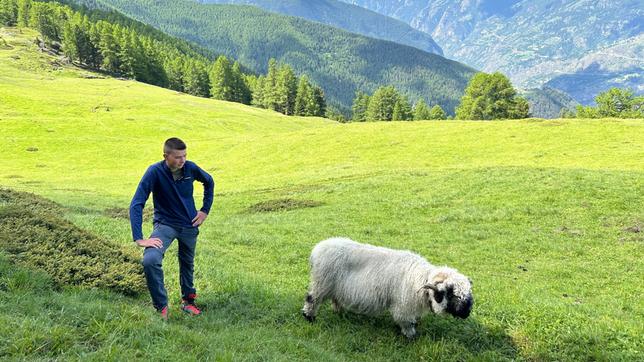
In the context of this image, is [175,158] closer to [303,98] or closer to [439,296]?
[439,296]

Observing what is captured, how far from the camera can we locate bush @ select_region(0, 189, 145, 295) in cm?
927

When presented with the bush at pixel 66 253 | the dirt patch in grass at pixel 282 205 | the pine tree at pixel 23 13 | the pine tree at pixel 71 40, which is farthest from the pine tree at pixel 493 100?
the pine tree at pixel 23 13

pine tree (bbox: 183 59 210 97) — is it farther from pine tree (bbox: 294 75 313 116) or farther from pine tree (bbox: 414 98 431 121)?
pine tree (bbox: 414 98 431 121)

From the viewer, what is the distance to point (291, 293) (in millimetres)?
11266

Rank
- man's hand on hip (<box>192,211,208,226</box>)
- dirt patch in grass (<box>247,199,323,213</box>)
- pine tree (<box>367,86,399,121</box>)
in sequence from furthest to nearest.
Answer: pine tree (<box>367,86,399,121</box>)
dirt patch in grass (<box>247,199,323,213</box>)
man's hand on hip (<box>192,211,208,226</box>)

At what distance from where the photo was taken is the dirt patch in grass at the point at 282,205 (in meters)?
27.6

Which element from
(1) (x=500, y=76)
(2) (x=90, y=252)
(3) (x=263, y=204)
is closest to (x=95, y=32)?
(1) (x=500, y=76)

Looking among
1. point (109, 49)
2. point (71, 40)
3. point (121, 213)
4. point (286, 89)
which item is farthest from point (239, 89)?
point (121, 213)

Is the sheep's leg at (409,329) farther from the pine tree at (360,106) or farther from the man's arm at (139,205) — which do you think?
the pine tree at (360,106)

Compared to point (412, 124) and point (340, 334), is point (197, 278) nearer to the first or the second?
point (340, 334)

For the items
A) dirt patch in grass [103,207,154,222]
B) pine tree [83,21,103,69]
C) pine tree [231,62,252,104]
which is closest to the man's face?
dirt patch in grass [103,207,154,222]

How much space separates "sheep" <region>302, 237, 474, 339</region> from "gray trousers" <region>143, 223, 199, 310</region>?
2.82 metres

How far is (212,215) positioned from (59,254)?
56.9 feet

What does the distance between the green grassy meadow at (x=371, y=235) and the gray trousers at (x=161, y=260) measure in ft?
1.49
